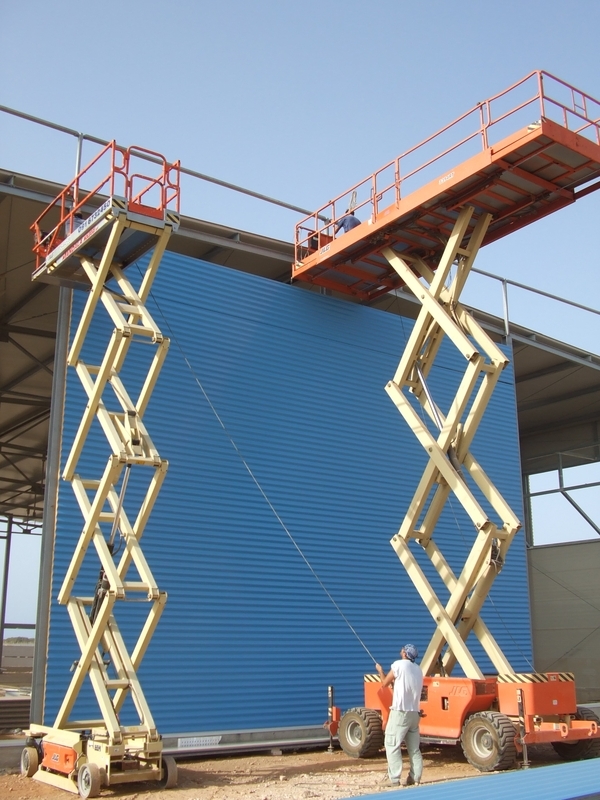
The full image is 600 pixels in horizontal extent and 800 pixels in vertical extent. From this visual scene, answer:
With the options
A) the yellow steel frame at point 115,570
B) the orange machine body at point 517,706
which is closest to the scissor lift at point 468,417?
the orange machine body at point 517,706

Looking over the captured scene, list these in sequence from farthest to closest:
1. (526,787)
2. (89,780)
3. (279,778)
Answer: (279,778) < (89,780) < (526,787)

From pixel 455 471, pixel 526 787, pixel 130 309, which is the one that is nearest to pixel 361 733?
pixel 455 471

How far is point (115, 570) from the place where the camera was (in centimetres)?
1133

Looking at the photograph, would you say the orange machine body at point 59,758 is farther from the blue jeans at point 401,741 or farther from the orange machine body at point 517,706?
the orange machine body at point 517,706

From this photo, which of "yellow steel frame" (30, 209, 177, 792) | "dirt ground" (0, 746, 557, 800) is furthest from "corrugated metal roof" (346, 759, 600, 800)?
"yellow steel frame" (30, 209, 177, 792)

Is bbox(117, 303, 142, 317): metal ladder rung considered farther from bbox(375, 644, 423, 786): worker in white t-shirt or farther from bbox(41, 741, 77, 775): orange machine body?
bbox(375, 644, 423, 786): worker in white t-shirt

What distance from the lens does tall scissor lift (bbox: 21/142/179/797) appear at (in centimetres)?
1066

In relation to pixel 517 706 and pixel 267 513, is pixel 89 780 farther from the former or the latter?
pixel 267 513

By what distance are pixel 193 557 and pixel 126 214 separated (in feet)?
21.7

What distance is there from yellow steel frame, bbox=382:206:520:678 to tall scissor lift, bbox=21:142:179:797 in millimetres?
5079

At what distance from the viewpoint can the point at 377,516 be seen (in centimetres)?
1870

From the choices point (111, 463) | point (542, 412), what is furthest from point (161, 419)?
point (542, 412)

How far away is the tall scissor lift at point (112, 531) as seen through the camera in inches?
420

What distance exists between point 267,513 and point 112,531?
561 cm
